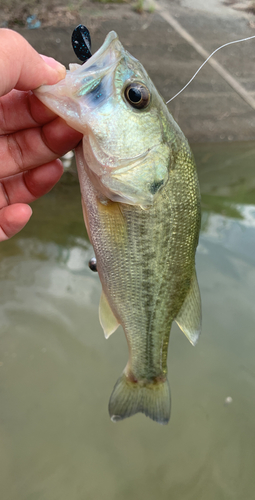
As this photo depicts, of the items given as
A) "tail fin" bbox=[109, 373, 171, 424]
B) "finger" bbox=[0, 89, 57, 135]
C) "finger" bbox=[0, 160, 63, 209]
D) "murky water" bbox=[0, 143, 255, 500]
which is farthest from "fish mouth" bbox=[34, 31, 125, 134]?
"murky water" bbox=[0, 143, 255, 500]

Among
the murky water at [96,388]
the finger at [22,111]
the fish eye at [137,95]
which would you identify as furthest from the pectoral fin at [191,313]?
the murky water at [96,388]

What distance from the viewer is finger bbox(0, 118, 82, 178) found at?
1.19 metres

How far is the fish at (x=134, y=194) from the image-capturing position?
3.38 feet

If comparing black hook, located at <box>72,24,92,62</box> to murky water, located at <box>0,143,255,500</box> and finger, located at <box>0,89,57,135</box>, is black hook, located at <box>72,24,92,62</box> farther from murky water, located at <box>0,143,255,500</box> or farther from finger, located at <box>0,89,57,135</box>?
murky water, located at <box>0,143,255,500</box>

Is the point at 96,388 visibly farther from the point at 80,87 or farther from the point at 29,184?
the point at 80,87

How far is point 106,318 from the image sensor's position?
4.85ft

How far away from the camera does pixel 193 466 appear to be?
2.13 m

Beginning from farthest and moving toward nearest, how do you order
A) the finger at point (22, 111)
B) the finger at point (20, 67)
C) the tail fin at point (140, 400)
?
the tail fin at point (140, 400) < the finger at point (22, 111) < the finger at point (20, 67)

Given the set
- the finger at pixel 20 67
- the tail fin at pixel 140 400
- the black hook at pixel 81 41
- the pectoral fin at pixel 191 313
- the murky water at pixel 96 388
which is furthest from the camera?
the murky water at pixel 96 388

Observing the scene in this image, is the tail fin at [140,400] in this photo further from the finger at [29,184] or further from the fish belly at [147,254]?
the finger at [29,184]

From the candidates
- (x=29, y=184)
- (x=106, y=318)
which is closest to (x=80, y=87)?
(x=29, y=184)

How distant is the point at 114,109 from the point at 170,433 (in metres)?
2.12

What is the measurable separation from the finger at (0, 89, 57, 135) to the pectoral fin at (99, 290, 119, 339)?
2.51 ft

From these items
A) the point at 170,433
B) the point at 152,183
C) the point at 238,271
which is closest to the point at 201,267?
the point at 238,271
